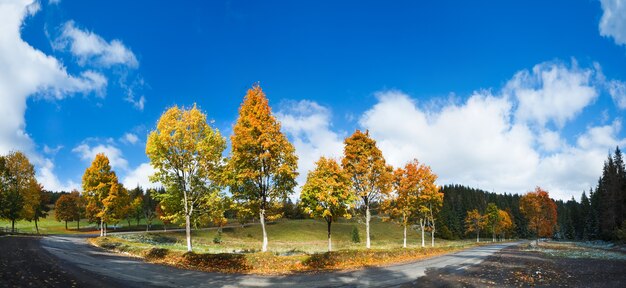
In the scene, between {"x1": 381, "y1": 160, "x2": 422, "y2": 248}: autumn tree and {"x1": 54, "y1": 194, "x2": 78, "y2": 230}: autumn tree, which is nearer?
{"x1": 381, "y1": 160, "x2": 422, "y2": 248}: autumn tree

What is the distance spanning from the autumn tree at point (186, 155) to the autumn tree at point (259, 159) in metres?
3.06

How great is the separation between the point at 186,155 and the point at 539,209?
65209 mm

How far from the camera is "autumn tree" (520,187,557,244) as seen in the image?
61.5m

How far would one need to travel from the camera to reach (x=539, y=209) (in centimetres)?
6109

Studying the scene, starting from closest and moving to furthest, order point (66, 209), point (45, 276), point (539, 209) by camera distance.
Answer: point (45, 276), point (539, 209), point (66, 209)

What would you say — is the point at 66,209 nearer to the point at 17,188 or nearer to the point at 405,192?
the point at 17,188

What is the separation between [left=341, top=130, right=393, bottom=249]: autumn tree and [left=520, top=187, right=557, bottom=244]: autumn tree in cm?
4319

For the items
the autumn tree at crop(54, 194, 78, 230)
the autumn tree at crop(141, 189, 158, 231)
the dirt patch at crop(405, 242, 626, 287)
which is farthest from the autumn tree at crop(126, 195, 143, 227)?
the dirt patch at crop(405, 242, 626, 287)

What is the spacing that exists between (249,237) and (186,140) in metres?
51.6

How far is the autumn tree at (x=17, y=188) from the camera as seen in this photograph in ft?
162

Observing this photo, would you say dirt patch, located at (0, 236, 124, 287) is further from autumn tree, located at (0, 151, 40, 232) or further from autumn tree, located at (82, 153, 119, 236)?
autumn tree, located at (0, 151, 40, 232)

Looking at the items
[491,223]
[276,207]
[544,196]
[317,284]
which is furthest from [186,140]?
[491,223]

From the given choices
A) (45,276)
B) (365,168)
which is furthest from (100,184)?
(365,168)

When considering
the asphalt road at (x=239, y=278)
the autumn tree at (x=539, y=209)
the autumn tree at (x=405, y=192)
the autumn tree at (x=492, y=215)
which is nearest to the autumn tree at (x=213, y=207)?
the asphalt road at (x=239, y=278)
